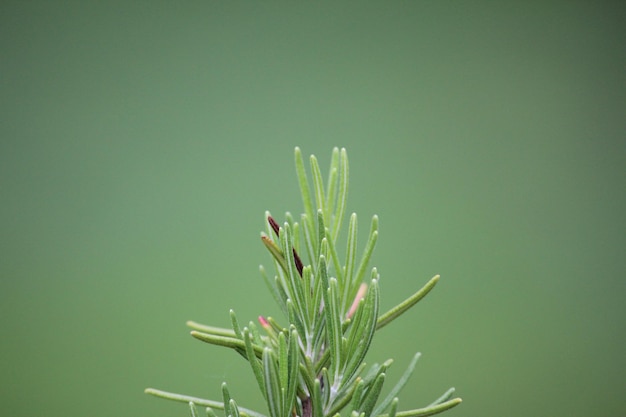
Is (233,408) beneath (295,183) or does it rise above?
beneath

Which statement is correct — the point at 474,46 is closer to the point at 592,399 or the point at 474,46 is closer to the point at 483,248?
the point at 483,248

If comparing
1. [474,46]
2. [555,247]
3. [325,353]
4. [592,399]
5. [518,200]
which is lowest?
[592,399]

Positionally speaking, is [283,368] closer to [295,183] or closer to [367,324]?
[367,324]

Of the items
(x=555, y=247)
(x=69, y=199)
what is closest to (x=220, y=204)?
(x=69, y=199)

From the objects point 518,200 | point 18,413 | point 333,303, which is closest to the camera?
point 333,303

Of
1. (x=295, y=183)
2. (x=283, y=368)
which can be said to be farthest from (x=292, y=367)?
(x=295, y=183)

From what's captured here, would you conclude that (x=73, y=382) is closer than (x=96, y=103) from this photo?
Yes

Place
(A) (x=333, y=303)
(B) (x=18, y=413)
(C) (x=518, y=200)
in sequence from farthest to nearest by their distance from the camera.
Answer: (C) (x=518, y=200) < (B) (x=18, y=413) < (A) (x=333, y=303)

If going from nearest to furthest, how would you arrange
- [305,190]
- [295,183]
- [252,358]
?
[252,358], [305,190], [295,183]

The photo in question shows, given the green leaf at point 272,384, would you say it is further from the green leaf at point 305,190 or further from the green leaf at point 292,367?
the green leaf at point 305,190
